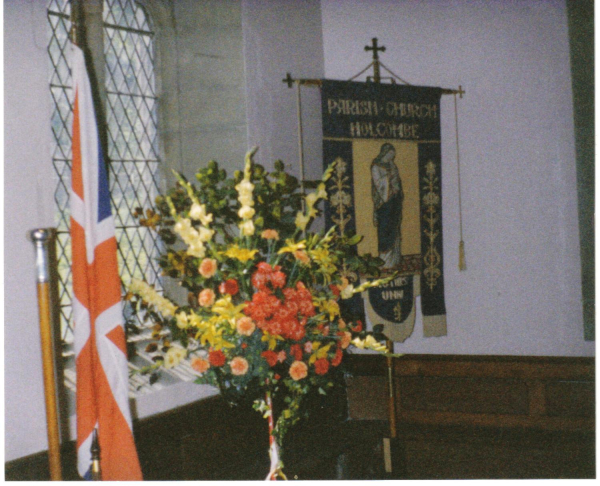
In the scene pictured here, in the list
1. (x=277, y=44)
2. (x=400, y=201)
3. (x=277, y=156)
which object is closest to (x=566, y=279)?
(x=400, y=201)

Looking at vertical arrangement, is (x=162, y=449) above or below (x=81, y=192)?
below

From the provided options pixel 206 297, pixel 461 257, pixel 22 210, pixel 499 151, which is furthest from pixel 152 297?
pixel 499 151

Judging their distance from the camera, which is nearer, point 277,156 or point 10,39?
point 10,39

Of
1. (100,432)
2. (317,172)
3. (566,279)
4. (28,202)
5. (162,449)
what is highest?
(317,172)

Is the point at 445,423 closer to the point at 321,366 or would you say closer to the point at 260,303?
the point at 321,366

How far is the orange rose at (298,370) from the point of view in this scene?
5.64ft

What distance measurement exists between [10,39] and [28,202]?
1.97 feet

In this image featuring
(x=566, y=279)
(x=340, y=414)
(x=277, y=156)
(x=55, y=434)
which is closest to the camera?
(x=55, y=434)

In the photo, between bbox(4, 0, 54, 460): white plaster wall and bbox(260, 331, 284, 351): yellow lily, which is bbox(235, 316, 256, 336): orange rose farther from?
bbox(4, 0, 54, 460): white plaster wall

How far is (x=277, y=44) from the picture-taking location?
12.1 feet

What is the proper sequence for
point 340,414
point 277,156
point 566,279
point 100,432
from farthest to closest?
point 566,279, point 277,156, point 340,414, point 100,432

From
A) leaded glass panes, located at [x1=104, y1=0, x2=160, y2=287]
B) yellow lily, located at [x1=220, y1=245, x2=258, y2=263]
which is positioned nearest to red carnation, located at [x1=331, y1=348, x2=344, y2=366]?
yellow lily, located at [x1=220, y1=245, x2=258, y2=263]

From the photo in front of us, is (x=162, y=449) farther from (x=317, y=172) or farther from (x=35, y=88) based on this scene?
(x=317, y=172)

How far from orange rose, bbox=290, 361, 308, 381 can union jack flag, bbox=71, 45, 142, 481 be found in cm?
68
